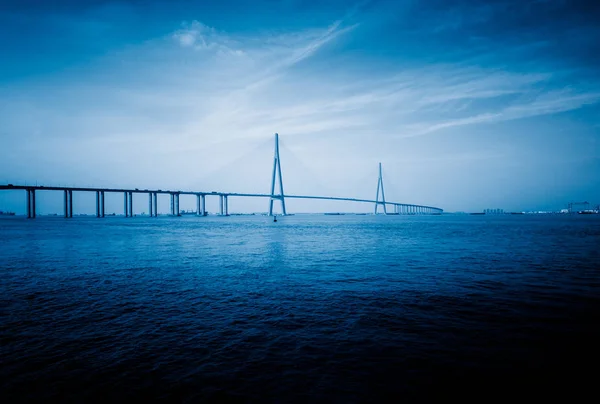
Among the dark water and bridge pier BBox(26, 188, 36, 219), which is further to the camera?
bridge pier BBox(26, 188, 36, 219)

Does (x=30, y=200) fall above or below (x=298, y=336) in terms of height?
above

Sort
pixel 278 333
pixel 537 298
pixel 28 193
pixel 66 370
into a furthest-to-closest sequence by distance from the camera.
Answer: pixel 28 193 → pixel 537 298 → pixel 278 333 → pixel 66 370

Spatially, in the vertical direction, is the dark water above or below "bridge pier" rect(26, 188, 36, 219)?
below

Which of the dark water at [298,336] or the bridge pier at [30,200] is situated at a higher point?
the bridge pier at [30,200]

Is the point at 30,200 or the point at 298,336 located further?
the point at 30,200

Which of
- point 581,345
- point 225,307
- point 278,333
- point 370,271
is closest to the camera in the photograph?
point 581,345

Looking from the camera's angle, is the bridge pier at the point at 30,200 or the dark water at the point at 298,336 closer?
the dark water at the point at 298,336

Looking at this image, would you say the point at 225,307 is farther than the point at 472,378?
Yes

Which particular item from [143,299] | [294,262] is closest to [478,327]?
[143,299]

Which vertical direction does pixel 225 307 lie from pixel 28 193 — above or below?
below

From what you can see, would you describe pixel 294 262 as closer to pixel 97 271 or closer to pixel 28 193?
pixel 97 271
